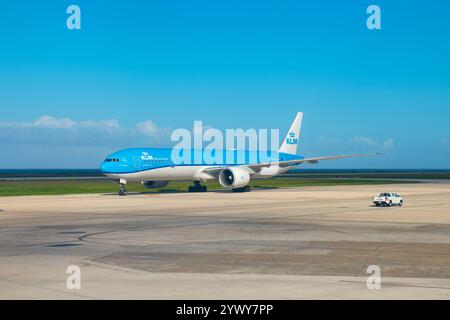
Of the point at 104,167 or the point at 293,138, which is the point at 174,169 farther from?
the point at 293,138

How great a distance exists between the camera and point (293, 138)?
270 feet

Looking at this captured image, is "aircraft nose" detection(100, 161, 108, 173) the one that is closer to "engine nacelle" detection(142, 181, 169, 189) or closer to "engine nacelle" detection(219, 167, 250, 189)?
"engine nacelle" detection(142, 181, 169, 189)

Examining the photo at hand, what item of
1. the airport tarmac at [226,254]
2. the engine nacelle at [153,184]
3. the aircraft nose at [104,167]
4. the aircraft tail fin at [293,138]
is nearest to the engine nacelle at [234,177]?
the engine nacelle at [153,184]

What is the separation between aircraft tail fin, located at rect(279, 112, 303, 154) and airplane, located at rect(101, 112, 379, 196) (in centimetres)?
469

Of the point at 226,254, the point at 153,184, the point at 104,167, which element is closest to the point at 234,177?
the point at 153,184

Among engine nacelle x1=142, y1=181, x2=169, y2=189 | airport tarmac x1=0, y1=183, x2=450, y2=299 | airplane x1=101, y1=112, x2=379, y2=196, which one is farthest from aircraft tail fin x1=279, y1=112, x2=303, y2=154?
airport tarmac x1=0, y1=183, x2=450, y2=299

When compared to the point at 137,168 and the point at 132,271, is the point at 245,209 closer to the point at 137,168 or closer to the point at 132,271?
the point at 137,168

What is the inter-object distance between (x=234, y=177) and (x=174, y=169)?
594cm

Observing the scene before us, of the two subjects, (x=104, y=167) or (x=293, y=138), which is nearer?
(x=104, y=167)

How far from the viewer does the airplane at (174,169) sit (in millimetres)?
60094

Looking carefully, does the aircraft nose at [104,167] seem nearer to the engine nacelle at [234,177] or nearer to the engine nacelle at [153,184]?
the engine nacelle at [153,184]

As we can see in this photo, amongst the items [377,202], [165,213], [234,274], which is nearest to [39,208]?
[165,213]

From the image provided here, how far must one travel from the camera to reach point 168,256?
20.0m

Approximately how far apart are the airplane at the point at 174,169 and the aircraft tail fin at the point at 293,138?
4695 mm
